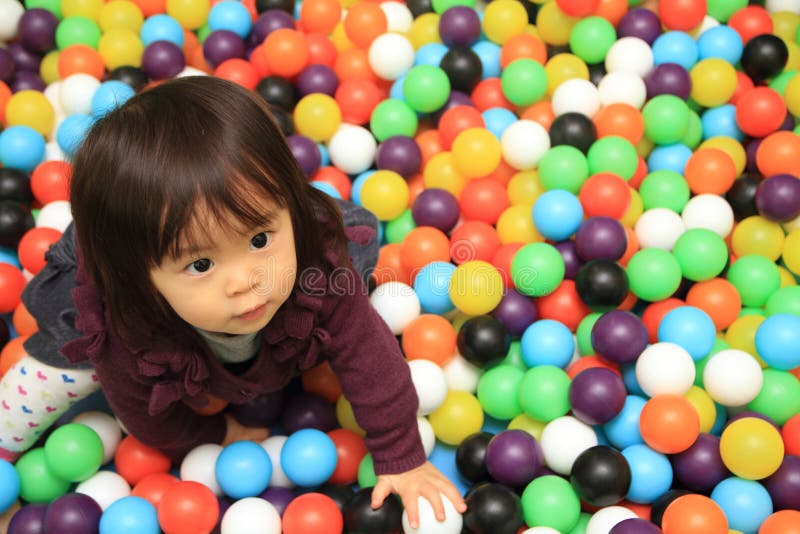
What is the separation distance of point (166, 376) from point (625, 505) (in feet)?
2.19

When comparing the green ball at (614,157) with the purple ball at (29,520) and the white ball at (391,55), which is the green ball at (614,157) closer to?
the white ball at (391,55)

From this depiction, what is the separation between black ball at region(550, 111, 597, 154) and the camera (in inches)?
64.5

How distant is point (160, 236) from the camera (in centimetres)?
95

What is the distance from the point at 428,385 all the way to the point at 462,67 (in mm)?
716

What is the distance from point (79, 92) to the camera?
70.6 inches

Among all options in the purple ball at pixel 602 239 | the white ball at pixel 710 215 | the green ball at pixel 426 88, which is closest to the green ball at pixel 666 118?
the white ball at pixel 710 215

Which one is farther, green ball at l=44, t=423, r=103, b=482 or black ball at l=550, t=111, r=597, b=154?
black ball at l=550, t=111, r=597, b=154

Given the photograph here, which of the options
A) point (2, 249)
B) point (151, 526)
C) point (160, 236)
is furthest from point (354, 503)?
point (2, 249)

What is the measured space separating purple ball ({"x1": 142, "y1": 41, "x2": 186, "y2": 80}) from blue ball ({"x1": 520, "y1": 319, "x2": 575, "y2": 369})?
92cm

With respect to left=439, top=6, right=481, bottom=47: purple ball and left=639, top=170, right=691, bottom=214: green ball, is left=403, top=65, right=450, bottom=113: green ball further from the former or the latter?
left=639, top=170, right=691, bottom=214: green ball

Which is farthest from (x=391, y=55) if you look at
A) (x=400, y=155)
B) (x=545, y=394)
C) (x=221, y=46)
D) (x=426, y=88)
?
(x=545, y=394)

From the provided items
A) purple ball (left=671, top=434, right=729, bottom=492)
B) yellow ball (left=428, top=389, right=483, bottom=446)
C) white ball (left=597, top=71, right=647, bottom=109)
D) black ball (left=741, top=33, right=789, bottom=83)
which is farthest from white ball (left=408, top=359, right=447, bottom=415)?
black ball (left=741, top=33, right=789, bottom=83)

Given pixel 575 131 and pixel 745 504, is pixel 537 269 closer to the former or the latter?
pixel 575 131

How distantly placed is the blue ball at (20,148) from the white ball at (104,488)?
0.69m
